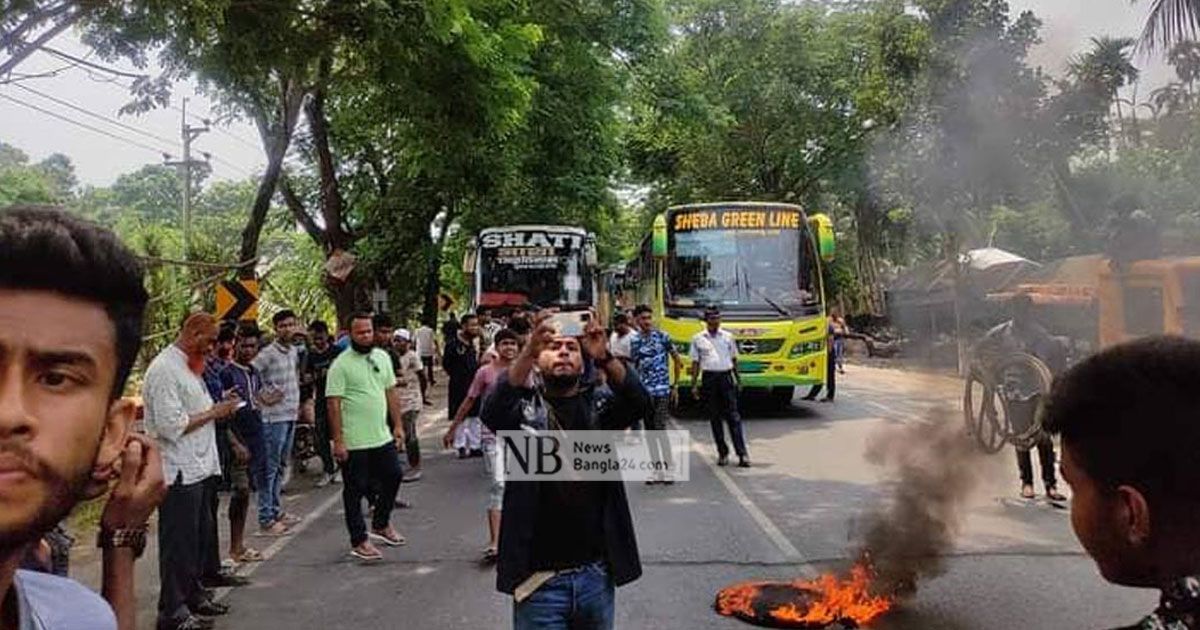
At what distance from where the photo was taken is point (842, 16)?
30.0 meters

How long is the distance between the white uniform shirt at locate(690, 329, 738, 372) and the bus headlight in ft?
12.4

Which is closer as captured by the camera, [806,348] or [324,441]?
[324,441]

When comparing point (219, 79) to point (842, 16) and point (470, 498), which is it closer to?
point (470, 498)

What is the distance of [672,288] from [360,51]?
744 centimetres

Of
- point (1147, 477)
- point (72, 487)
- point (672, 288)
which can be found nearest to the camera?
point (72, 487)

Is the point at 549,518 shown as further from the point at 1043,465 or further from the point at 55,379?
the point at 1043,465

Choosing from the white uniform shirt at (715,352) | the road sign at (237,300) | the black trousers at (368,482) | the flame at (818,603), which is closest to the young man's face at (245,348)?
the black trousers at (368,482)

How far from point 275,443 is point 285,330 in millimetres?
1011

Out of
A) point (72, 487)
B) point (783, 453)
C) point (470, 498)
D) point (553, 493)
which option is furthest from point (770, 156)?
point (72, 487)

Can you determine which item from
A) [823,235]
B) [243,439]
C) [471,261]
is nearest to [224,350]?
[243,439]

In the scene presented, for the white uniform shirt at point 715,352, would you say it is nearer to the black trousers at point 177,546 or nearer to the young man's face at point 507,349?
the young man's face at point 507,349

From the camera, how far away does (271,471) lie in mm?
7680

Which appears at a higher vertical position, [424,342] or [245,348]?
[245,348]

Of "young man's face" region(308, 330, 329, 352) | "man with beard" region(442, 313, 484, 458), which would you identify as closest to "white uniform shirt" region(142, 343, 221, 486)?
"young man's face" region(308, 330, 329, 352)
